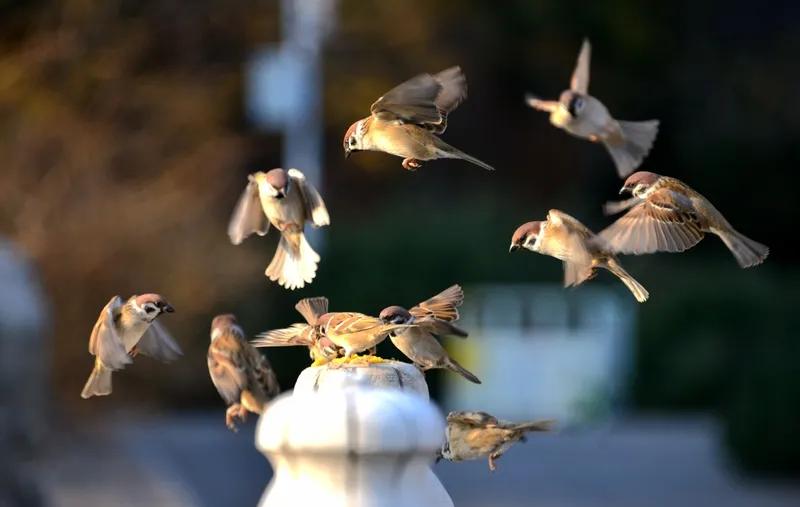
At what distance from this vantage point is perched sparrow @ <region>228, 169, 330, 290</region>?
4273mm

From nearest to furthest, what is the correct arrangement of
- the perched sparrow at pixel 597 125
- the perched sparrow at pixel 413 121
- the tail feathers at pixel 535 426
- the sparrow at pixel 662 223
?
the tail feathers at pixel 535 426 < the perched sparrow at pixel 413 121 < the sparrow at pixel 662 223 < the perched sparrow at pixel 597 125

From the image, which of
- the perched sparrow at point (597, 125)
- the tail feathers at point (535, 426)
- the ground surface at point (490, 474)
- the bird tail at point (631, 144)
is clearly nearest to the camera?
the tail feathers at point (535, 426)

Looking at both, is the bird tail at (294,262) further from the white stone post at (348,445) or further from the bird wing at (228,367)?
the white stone post at (348,445)

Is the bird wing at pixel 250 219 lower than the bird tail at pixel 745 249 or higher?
higher

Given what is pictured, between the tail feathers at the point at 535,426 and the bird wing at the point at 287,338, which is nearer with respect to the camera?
the bird wing at the point at 287,338

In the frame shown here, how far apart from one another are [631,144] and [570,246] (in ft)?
2.78

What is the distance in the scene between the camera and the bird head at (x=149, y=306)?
423cm

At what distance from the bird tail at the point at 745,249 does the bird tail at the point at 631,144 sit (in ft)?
1.59

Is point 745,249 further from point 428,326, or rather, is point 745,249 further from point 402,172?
point 402,172

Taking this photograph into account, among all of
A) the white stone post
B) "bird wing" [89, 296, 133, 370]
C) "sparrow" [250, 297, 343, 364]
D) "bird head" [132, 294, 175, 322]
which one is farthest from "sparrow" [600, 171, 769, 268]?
the white stone post

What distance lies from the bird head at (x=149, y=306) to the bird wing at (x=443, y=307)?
663mm

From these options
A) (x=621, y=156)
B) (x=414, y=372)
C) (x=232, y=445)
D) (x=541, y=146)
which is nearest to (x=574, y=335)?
(x=232, y=445)

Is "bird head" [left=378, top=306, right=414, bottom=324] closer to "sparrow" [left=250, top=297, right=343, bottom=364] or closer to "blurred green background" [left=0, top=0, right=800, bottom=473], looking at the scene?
"sparrow" [left=250, top=297, right=343, bottom=364]

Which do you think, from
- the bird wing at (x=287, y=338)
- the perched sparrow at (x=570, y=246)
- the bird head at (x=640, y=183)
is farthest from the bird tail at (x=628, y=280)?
the bird wing at (x=287, y=338)
